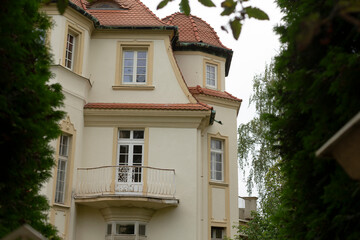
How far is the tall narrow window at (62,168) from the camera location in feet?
56.9

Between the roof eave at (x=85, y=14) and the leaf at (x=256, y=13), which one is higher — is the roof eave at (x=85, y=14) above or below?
above

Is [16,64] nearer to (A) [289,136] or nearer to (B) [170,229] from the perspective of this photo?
(A) [289,136]

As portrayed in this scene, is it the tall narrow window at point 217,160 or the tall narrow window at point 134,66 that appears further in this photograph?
the tall narrow window at point 217,160

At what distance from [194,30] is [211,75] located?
2055mm

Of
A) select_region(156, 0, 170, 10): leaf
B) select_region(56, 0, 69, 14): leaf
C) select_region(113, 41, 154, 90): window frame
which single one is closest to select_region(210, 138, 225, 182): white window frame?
select_region(113, 41, 154, 90): window frame

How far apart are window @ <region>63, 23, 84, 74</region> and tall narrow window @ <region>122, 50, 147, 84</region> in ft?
5.78

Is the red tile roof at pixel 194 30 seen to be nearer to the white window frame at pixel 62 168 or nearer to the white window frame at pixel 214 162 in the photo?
the white window frame at pixel 214 162

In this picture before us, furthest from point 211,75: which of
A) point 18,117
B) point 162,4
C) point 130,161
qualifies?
point 162,4

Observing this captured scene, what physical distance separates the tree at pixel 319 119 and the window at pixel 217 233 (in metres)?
11.8

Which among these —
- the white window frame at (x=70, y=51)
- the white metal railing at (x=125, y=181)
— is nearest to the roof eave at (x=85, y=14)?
the white window frame at (x=70, y=51)

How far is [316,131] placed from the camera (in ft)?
19.1

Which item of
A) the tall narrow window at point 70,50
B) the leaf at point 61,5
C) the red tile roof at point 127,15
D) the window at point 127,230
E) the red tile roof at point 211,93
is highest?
the red tile roof at point 127,15

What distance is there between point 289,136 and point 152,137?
456 inches

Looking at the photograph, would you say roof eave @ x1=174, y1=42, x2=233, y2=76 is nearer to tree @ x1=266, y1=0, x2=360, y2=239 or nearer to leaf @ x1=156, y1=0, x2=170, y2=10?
tree @ x1=266, y1=0, x2=360, y2=239
